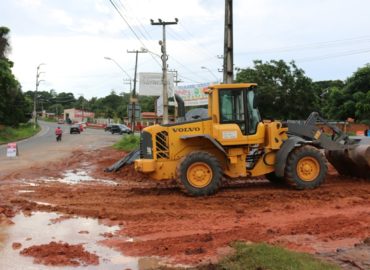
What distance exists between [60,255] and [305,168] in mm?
7278

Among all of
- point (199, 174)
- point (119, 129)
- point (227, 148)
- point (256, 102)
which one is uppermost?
point (256, 102)

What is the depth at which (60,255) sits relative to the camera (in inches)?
296

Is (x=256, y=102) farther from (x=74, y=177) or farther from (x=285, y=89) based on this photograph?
(x=285, y=89)

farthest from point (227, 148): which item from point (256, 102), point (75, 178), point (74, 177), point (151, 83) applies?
point (151, 83)

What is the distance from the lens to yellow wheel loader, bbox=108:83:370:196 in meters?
12.4

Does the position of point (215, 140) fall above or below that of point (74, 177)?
above

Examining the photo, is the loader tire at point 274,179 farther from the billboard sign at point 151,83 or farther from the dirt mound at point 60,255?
the billboard sign at point 151,83

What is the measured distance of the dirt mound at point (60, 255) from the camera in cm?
721

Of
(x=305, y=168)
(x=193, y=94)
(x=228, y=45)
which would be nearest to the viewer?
(x=305, y=168)

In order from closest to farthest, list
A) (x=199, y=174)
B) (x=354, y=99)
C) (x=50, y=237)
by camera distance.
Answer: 1. (x=50, y=237)
2. (x=199, y=174)
3. (x=354, y=99)

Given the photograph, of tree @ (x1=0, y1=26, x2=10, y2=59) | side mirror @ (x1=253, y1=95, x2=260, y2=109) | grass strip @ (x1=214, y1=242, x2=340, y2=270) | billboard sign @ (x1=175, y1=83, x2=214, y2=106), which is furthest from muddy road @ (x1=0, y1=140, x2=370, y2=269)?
tree @ (x1=0, y1=26, x2=10, y2=59)

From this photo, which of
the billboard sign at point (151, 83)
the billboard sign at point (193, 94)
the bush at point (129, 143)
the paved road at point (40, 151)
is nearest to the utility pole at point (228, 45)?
the paved road at point (40, 151)

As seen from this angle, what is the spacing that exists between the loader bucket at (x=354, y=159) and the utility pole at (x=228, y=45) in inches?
287

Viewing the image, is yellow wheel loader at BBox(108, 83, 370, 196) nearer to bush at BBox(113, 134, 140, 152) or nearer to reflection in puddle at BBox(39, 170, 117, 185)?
reflection in puddle at BBox(39, 170, 117, 185)
